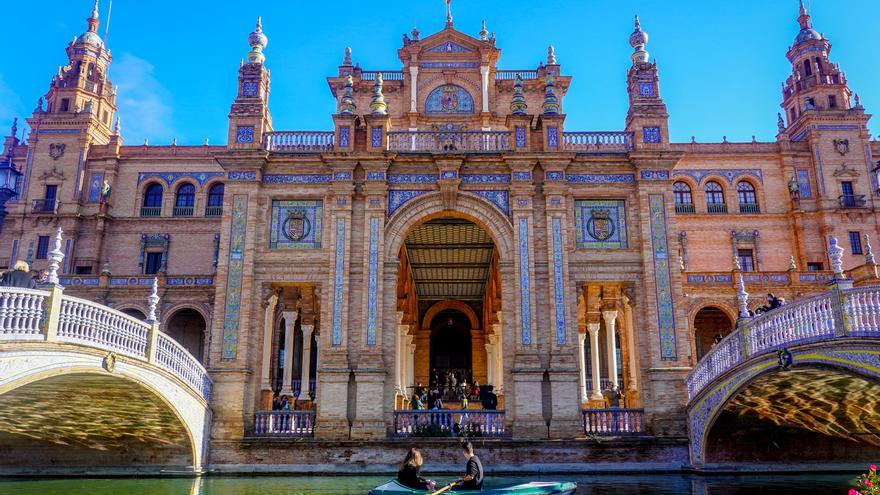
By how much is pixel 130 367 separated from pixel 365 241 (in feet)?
24.0

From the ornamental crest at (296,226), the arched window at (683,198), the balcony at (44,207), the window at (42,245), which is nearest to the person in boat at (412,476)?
the ornamental crest at (296,226)

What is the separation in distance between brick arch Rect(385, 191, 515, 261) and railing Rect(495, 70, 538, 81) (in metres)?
14.0

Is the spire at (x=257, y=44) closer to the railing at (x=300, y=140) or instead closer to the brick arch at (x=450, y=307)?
the railing at (x=300, y=140)

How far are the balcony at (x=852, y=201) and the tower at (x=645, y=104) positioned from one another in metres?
20.9

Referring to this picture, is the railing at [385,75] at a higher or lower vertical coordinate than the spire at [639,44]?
higher

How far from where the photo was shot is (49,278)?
10391 mm

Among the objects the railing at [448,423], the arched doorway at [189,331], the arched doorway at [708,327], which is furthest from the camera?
the arched doorway at [189,331]

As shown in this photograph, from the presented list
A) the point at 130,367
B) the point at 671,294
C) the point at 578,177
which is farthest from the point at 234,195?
the point at 671,294

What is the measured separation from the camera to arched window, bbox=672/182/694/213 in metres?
36.5

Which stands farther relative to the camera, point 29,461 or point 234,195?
point 234,195

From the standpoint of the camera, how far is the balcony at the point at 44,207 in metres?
36.3

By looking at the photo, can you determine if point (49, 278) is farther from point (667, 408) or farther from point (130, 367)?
point (667, 408)

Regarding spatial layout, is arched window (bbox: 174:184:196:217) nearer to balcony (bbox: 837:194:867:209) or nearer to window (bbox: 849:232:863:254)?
balcony (bbox: 837:194:867:209)

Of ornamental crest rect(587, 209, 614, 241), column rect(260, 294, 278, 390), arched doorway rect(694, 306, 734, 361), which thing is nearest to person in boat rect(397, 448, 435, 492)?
column rect(260, 294, 278, 390)
